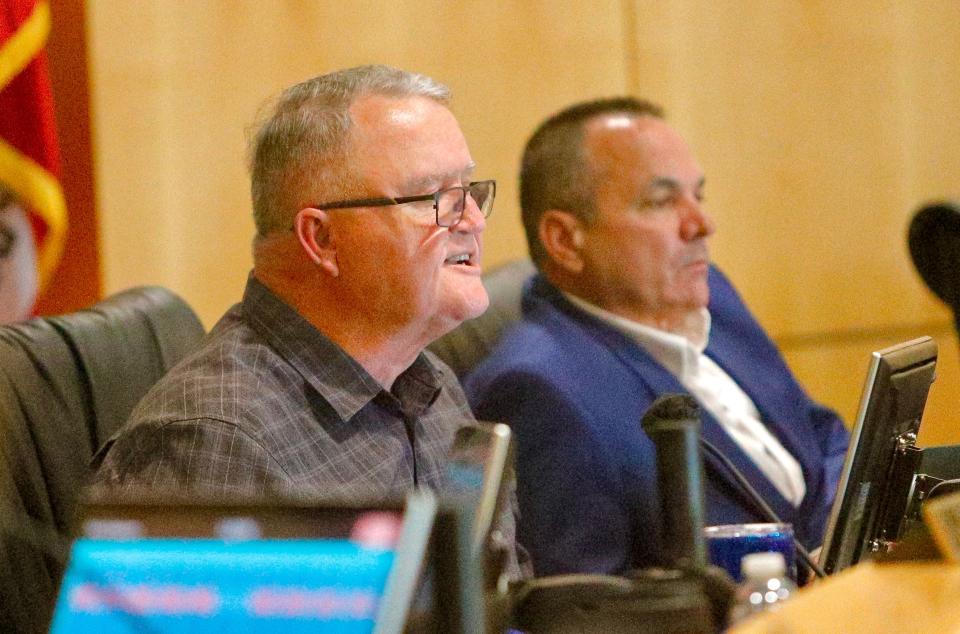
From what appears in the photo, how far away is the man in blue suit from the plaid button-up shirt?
250mm

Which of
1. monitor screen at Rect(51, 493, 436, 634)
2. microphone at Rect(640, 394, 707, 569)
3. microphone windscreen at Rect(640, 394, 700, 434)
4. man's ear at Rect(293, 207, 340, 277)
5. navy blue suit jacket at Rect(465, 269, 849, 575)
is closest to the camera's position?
monitor screen at Rect(51, 493, 436, 634)

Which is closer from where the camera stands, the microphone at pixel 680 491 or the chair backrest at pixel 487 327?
the microphone at pixel 680 491

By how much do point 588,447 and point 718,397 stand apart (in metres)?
0.44

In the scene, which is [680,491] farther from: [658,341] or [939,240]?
[939,240]

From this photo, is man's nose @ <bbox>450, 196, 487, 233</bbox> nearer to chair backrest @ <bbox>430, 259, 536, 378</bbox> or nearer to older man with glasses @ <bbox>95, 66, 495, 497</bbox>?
older man with glasses @ <bbox>95, 66, 495, 497</bbox>

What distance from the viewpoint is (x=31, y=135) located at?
7.37ft

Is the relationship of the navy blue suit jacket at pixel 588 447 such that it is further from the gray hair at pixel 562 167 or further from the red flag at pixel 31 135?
the red flag at pixel 31 135

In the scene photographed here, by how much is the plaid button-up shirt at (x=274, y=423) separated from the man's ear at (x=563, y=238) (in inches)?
23.1

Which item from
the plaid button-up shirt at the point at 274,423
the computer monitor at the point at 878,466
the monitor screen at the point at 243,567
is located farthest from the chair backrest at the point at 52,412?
the computer monitor at the point at 878,466

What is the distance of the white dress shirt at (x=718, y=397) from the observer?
6.74 feet

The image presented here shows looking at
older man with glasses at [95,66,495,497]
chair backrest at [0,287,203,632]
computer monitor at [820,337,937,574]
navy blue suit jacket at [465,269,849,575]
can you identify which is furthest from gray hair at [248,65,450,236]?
computer monitor at [820,337,937,574]

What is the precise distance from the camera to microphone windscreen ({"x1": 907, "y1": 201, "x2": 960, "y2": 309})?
2.00 meters

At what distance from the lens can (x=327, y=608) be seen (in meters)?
0.69

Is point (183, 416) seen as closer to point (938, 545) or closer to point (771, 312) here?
point (938, 545)
